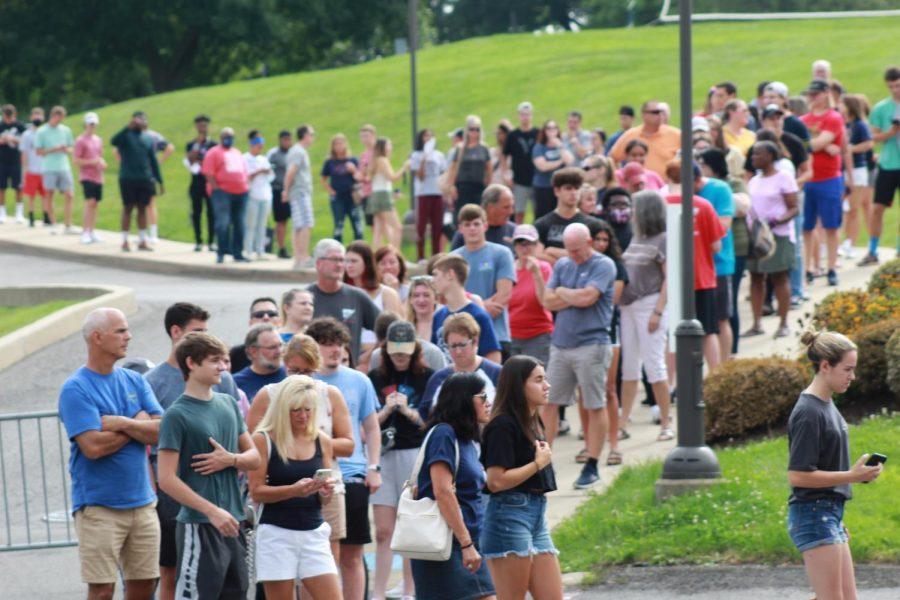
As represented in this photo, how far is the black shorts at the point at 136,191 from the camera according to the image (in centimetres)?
2445

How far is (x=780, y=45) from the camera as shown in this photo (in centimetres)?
4819

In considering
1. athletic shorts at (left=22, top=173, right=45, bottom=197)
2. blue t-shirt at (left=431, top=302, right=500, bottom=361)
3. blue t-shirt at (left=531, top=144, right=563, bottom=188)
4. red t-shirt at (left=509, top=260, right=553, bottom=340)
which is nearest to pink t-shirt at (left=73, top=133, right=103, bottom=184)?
athletic shorts at (left=22, top=173, right=45, bottom=197)

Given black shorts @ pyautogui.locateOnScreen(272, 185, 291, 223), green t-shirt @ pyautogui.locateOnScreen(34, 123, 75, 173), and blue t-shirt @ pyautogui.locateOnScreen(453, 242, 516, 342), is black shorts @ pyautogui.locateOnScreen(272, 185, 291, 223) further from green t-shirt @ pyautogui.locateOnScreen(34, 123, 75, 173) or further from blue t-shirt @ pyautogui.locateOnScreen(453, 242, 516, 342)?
blue t-shirt @ pyautogui.locateOnScreen(453, 242, 516, 342)

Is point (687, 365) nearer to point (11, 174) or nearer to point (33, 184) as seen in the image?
point (33, 184)

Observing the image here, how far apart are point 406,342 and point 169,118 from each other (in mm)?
38901

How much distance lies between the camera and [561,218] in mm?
14383

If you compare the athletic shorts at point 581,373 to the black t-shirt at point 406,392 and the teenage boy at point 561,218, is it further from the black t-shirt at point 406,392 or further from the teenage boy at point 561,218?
the black t-shirt at point 406,392

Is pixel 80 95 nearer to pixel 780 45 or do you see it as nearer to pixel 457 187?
pixel 780 45

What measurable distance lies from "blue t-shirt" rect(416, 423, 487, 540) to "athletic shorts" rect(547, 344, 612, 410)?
4163 mm

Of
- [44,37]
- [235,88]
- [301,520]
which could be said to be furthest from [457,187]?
[44,37]

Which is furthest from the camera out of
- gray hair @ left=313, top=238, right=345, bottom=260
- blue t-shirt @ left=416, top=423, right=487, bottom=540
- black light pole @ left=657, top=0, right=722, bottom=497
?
gray hair @ left=313, top=238, right=345, bottom=260

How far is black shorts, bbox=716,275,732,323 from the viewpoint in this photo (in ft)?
50.7

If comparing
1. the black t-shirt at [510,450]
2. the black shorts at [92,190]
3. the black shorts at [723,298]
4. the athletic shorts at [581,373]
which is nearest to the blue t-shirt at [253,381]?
the black t-shirt at [510,450]

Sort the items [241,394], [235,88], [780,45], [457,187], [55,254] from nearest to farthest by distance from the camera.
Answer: [241,394] → [457,187] → [55,254] → [780,45] → [235,88]
